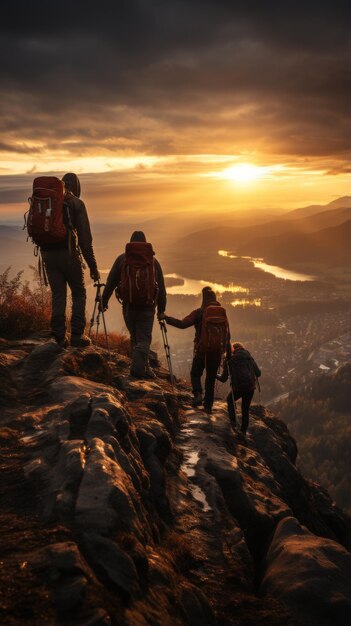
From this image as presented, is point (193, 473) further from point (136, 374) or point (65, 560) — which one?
point (65, 560)

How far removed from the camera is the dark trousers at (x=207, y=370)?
12680 millimetres

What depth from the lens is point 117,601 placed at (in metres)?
4.24

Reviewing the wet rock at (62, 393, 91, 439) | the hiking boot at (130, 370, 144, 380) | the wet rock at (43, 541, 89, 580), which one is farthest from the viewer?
the hiking boot at (130, 370, 144, 380)

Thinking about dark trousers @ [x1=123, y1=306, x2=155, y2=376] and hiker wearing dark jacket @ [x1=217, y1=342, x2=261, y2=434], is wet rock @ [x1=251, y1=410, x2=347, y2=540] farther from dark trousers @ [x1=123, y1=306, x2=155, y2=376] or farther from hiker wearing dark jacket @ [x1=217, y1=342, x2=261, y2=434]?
dark trousers @ [x1=123, y1=306, x2=155, y2=376]

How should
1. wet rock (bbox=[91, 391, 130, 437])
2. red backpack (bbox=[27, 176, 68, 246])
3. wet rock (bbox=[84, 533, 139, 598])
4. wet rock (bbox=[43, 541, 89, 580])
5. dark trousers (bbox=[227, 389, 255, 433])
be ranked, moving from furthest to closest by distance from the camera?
dark trousers (bbox=[227, 389, 255, 433]) → red backpack (bbox=[27, 176, 68, 246]) → wet rock (bbox=[91, 391, 130, 437]) → wet rock (bbox=[84, 533, 139, 598]) → wet rock (bbox=[43, 541, 89, 580])

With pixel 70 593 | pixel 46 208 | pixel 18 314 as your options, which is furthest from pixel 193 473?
pixel 18 314

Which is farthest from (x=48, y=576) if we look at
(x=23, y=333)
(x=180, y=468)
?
(x=23, y=333)

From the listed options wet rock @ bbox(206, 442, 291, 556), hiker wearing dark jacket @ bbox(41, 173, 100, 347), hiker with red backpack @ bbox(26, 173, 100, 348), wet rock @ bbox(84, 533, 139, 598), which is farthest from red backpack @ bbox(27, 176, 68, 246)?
wet rock @ bbox(84, 533, 139, 598)

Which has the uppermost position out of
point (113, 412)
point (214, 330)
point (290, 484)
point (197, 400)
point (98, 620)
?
point (214, 330)

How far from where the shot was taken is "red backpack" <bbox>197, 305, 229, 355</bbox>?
490 inches

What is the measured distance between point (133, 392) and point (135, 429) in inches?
105

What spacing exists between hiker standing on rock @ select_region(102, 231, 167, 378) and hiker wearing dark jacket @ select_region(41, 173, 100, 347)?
80 cm

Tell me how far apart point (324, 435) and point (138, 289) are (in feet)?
567

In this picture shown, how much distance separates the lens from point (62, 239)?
9.63 m
